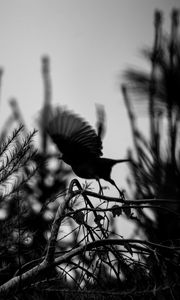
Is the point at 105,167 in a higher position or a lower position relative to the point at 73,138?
lower

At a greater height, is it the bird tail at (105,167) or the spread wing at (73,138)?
the spread wing at (73,138)

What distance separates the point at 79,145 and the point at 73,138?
0.04m

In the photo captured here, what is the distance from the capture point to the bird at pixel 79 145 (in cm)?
156

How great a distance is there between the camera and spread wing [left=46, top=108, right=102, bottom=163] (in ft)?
5.20

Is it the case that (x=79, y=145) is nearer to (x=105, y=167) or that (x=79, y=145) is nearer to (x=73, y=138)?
(x=73, y=138)

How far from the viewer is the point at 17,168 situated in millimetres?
1241

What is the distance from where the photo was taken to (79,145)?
64.5 inches

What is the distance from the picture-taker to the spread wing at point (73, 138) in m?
1.58

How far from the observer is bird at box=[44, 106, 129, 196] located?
5.12 ft

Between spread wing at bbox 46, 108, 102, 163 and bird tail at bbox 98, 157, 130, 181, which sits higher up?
spread wing at bbox 46, 108, 102, 163

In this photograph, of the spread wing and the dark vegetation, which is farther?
the spread wing

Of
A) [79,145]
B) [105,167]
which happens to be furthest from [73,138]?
[105,167]

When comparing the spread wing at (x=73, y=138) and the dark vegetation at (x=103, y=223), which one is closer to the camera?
the dark vegetation at (x=103, y=223)

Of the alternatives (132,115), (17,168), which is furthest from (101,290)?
(132,115)
